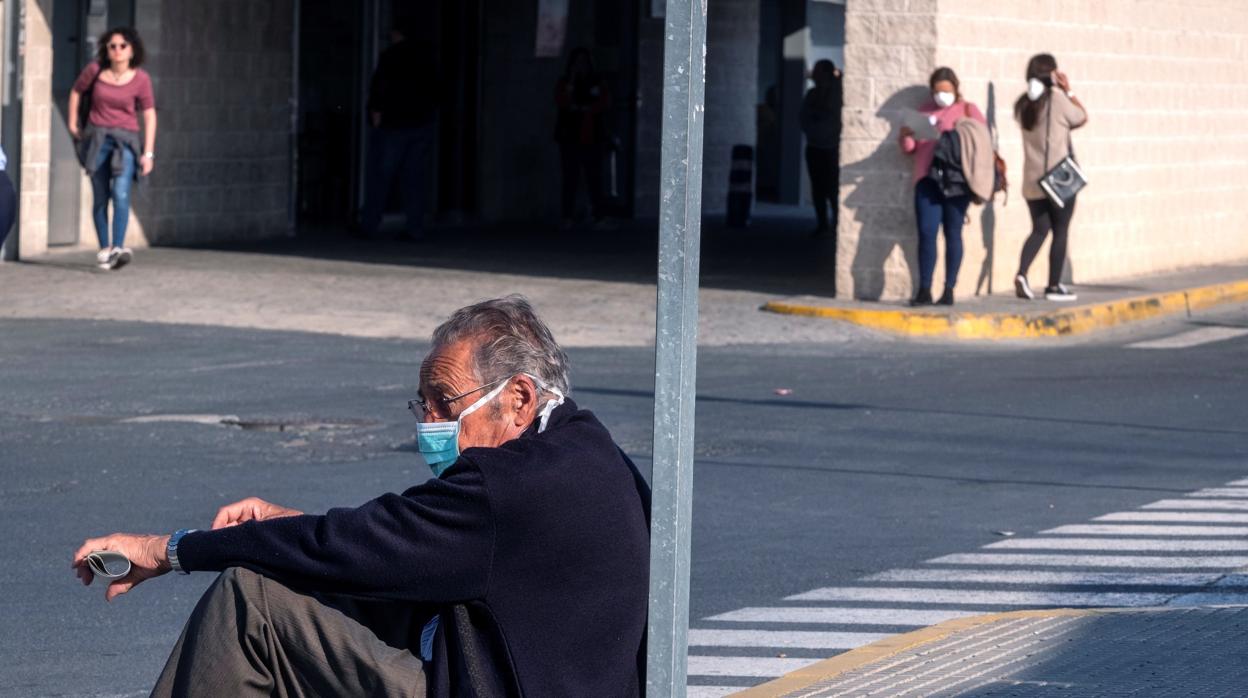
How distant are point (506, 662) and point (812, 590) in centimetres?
394

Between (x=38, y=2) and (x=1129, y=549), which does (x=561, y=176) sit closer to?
(x=38, y=2)

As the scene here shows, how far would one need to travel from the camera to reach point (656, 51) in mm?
28203

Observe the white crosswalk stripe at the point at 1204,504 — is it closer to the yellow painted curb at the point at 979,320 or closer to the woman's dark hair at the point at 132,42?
the yellow painted curb at the point at 979,320

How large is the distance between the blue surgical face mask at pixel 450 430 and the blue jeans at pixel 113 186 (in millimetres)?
13883

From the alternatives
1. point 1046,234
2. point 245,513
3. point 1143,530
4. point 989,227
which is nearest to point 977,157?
point 989,227

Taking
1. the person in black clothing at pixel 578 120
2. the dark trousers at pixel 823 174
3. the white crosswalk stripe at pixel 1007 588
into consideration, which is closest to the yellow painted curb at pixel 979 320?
the white crosswalk stripe at pixel 1007 588

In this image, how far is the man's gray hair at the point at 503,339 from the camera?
3.94m

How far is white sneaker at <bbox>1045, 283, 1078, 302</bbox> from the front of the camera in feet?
58.2

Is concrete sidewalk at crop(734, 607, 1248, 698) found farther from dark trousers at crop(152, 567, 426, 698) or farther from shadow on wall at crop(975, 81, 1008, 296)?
shadow on wall at crop(975, 81, 1008, 296)

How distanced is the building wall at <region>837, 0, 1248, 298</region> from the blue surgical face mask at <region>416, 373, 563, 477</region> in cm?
1315

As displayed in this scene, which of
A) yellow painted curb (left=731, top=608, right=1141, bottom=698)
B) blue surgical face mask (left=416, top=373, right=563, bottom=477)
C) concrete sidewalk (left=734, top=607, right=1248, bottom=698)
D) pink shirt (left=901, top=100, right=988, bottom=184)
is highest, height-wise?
pink shirt (left=901, top=100, right=988, bottom=184)

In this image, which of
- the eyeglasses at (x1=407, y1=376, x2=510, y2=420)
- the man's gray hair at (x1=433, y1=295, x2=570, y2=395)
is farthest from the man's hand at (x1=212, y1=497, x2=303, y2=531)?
the man's gray hair at (x1=433, y1=295, x2=570, y2=395)

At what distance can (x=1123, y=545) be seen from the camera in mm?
8422

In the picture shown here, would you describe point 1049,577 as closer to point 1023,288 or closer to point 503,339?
point 503,339
